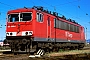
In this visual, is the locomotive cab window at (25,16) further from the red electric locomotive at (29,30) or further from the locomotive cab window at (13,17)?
A: the locomotive cab window at (13,17)

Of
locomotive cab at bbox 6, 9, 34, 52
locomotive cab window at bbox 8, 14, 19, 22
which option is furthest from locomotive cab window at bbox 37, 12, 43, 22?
locomotive cab window at bbox 8, 14, 19, 22

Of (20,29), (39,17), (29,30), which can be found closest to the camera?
(29,30)

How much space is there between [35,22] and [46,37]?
8.05 feet

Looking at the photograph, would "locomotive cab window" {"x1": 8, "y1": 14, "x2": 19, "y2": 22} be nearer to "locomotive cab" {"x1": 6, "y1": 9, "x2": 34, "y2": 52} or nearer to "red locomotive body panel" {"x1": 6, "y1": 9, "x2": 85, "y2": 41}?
"locomotive cab" {"x1": 6, "y1": 9, "x2": 34, "y2": 52}

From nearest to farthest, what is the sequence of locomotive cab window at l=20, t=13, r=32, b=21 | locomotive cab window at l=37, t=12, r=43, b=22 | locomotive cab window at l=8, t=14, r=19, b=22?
locomotive cab window at l=20, t=13, r=32, b=21, locomotive cab window at l=37, t=12, r=43, b=22, locomotive cab window at l=8, t=14, r=19, b=22

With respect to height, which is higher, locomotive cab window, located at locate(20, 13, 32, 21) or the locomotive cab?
locomotive cab window, located at locate(20, 13, 32, 21)

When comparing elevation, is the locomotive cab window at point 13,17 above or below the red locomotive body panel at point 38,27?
above

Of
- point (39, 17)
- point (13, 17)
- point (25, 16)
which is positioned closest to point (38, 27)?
point (39, 17)

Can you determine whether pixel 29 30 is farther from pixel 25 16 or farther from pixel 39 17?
pixel 39 17

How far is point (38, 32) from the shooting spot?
18734mm

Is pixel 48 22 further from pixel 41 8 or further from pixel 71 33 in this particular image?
pixel 71 33

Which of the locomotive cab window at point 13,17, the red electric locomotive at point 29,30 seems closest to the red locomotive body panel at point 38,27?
the red electric locomotive at point 29,30

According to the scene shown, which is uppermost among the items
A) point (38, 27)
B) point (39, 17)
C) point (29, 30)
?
point (39, 17)

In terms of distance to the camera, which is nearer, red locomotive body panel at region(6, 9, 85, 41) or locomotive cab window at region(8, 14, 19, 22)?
red locomotive body panel at region(6, 9, 85, 41)
